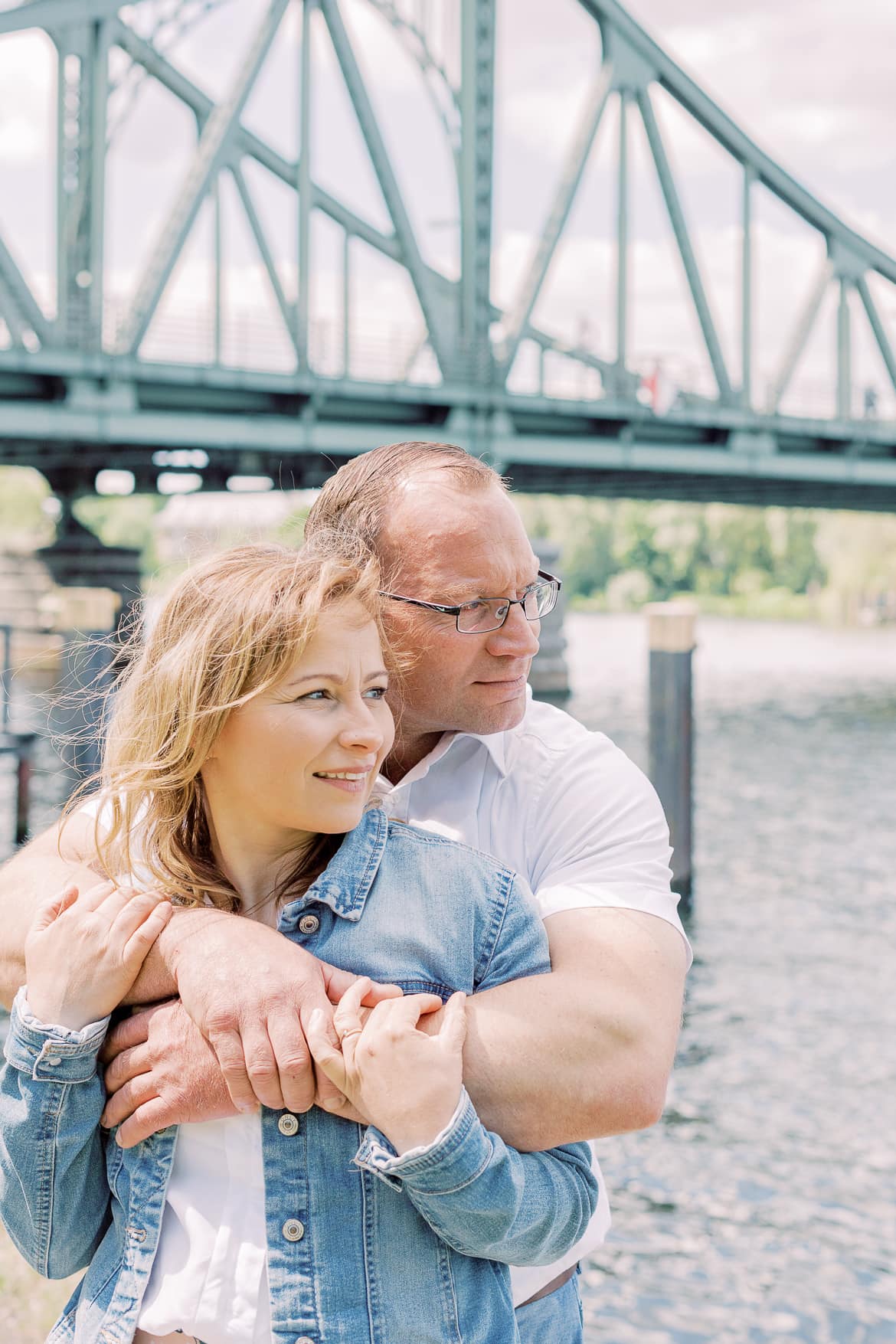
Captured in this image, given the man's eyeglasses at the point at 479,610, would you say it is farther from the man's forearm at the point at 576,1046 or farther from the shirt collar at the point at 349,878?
the man's forearm at the point at 576,1046

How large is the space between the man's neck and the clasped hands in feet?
1.55

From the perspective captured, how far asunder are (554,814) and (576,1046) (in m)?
0.35

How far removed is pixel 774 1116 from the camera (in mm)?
5797

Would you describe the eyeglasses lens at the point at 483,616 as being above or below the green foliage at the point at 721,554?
below

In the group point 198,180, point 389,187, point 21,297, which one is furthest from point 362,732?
point 389,187

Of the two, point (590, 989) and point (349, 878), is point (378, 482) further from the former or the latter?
point (590, 989)

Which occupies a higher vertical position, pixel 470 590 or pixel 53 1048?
pixel 470 590

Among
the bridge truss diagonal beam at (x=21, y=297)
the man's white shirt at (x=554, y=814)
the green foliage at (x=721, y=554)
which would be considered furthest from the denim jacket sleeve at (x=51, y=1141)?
the green foliage at (x=721, y=554)

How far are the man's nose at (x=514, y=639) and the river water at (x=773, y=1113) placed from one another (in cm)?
306

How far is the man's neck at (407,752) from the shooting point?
1965mm

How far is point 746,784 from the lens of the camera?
47.4 ft

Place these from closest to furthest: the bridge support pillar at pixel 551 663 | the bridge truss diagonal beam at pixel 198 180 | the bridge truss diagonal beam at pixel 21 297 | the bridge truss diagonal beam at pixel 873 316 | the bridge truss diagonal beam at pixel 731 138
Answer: the bridge truss diagonal beam at pixel 21 297 < the bridge truss diagonal beam at pixel 198 180 < the bridge support pillar at pixel 551 663 < the bridge truss diagonal beam at pixel 731 138 < the bridge truss diagonal beam at pixel 873 316

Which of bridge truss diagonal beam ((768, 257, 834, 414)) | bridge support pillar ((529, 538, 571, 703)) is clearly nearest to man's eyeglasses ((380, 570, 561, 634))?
bridge support pillar ((529, 538, 571, 703))

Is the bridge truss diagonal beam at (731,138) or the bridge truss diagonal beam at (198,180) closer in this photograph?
the bridge truss diagonal beam at (198,180)
